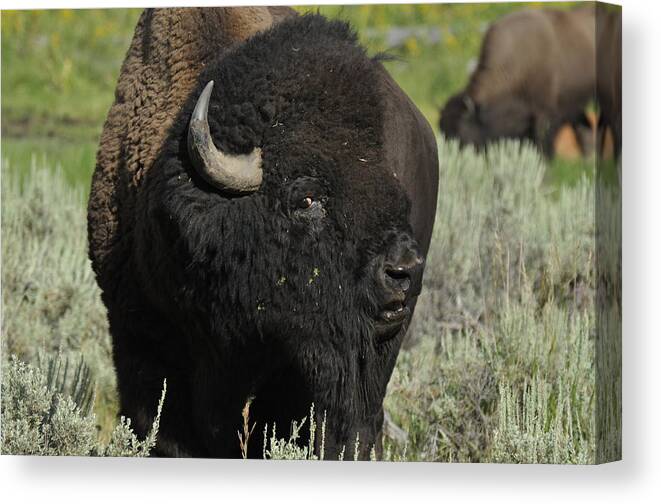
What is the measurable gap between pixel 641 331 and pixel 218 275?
4.41ft

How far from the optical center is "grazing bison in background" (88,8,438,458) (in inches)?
165

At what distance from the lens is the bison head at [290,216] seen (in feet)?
13.7

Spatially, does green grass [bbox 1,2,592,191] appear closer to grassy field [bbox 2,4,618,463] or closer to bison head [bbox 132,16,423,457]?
grassy field [bbox 2,4,618,463]

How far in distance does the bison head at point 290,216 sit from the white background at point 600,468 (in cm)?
32

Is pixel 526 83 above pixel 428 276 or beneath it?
above

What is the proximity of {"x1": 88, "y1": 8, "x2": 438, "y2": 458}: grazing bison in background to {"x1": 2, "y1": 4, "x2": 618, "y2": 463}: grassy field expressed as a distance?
0.23m

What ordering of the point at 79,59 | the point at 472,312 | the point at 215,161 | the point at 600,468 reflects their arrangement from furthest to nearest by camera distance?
1. the point at 472,312
2. the point at 79,59
3. the point at 600,468
4. the point at 215,161

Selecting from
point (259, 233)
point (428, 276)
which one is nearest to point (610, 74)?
point (259, 233)

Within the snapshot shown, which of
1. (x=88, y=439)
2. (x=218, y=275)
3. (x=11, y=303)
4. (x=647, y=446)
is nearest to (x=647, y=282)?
(x=647, y=446)

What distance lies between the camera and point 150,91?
15.8ft

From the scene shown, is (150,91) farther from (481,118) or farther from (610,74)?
(481,118)

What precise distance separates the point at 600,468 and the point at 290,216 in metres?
1.29

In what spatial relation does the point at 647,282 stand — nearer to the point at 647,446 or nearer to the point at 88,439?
the point at 647,446

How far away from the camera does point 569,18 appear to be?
6133 mm
